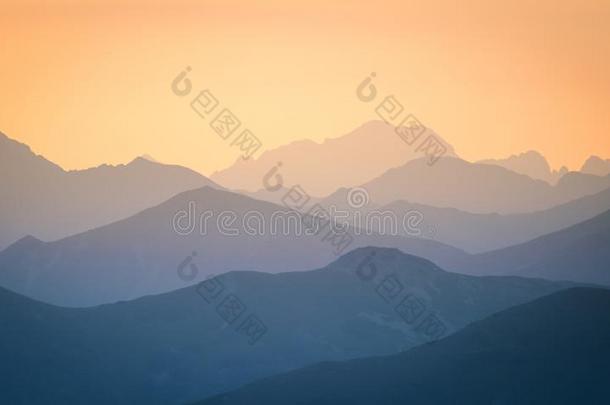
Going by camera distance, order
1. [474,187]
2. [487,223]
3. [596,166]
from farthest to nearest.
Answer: [487,223] → [474,187] → [596,166]

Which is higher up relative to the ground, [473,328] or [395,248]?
[395,248]

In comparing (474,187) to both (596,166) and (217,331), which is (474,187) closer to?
(596,166)

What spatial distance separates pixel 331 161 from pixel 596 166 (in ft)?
24.7

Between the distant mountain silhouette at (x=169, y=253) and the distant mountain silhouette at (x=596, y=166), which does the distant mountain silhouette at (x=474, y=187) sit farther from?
the distant mountain silhouette at (x=169, y=253)

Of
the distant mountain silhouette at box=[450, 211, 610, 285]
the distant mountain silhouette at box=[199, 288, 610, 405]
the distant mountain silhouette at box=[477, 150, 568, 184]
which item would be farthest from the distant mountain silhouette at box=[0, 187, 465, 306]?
the distant mountain silhouette at box=[199, 288, 610, 405]

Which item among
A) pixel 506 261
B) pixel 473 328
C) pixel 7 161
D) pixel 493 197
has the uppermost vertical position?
pixel 7 161

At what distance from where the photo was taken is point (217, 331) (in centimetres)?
2638

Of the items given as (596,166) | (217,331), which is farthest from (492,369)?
(217,331)

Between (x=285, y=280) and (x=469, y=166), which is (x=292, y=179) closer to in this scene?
(x=285, y=280)

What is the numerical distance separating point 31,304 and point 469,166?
13382mm

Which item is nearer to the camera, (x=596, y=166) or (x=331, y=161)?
(x=596, y=166)

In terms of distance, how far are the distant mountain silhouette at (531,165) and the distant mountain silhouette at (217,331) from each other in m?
3.13

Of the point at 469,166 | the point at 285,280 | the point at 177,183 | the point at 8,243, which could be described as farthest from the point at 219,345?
the point at 469,166

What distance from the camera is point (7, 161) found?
26.8m
